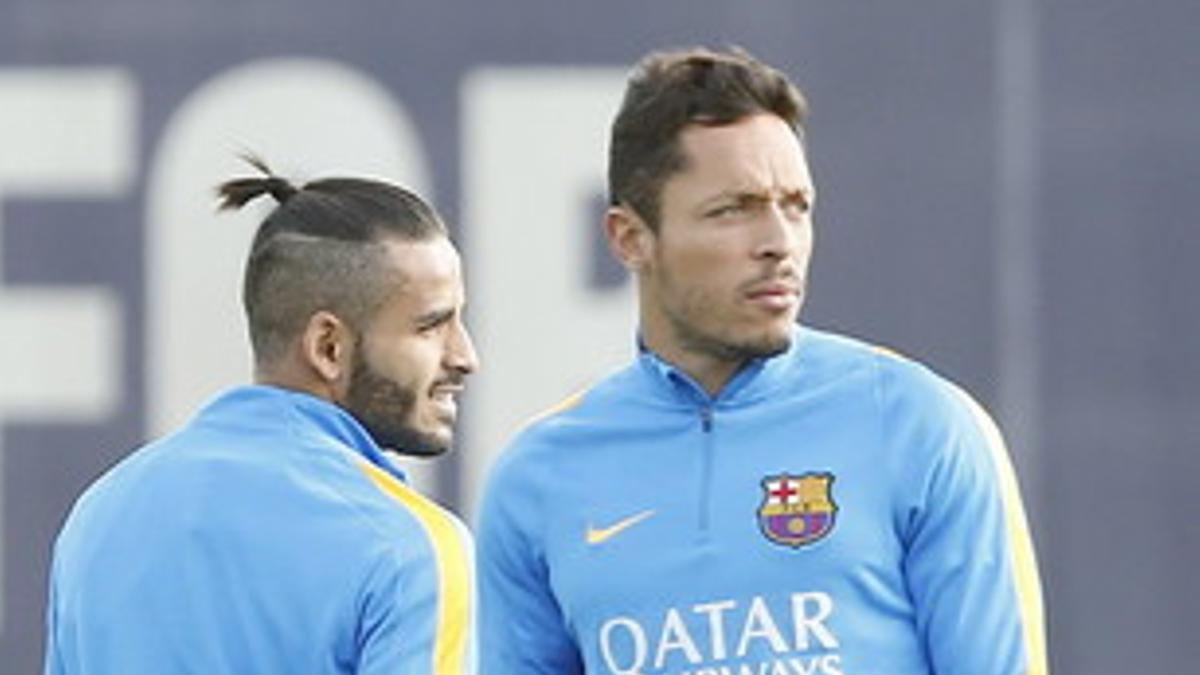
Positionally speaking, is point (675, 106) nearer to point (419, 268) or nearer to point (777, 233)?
point (777, 233)

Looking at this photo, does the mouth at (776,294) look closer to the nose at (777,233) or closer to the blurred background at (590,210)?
the nose at (777,233)

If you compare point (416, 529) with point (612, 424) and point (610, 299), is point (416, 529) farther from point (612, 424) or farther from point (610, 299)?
point (610, 299)

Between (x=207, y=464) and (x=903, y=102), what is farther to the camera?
(x=903, y=102)

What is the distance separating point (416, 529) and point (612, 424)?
252 millimetres

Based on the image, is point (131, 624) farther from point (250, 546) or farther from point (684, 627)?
point (684, 627)

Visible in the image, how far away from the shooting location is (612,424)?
389cm

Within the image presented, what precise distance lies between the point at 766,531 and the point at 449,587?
33 centimetres

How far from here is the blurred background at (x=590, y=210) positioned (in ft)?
20.6

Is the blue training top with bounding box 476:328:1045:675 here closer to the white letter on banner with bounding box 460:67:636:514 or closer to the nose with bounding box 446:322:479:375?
the nose with bounding box 446:322:479:375

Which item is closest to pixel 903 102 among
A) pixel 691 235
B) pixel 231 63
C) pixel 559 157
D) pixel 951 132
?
pixel 951 132

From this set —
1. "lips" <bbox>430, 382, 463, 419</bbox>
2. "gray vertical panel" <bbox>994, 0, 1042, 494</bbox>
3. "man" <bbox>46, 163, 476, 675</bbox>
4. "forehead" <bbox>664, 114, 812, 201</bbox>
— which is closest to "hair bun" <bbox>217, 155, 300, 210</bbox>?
"man" <bbox>46, 163, 476, 675</bbox>

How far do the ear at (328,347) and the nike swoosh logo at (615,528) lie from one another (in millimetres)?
356

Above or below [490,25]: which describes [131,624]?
below

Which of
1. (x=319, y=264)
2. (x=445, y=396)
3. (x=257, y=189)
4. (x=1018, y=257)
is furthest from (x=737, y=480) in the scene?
(x=1018, y=257)
